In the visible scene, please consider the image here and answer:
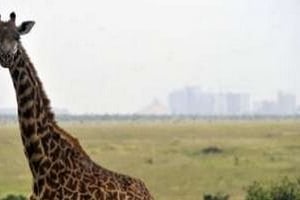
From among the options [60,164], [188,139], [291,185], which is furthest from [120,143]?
[60,164]

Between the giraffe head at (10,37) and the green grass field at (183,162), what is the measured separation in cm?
1129

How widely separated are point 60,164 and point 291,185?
8762 mm

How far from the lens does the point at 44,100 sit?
3488 millimetres

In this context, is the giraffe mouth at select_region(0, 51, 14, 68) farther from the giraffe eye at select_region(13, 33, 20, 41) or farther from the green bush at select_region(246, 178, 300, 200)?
the green bush at select_region(246, 178, 300, 200)

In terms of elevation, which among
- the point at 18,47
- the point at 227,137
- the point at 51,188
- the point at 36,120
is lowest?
the point at 227,137

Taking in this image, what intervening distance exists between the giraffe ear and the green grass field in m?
11.3

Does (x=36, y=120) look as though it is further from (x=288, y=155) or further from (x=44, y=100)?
(x=288, y=155)

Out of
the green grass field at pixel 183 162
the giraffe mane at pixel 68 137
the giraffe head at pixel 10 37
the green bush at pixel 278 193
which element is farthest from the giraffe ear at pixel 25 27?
the green grass field at pixel 183 162

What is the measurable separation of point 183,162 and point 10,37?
55.4ft

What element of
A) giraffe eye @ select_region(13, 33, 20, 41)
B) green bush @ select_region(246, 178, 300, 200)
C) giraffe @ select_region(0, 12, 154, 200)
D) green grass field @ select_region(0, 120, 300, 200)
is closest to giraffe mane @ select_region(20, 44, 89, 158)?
giraffe @ select_region(0, 12, 154, 200)

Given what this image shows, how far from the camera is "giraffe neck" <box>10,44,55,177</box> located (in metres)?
3.40

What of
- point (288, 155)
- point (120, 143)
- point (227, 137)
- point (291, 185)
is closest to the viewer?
point (291, 185)

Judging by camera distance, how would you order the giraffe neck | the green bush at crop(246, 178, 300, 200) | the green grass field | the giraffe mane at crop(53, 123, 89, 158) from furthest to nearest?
the green grass field → the green bush at crop(246, 178, 300, 200) → the giraffe mane at crop(53, 123, 89, 158) → the giraffe neck

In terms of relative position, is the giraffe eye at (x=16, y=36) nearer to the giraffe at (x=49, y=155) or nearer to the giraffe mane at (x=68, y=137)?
the giraffe at (x=49, y=155)
